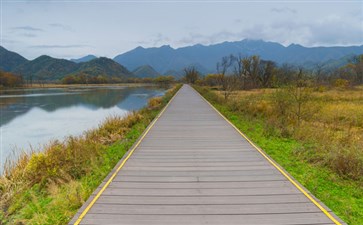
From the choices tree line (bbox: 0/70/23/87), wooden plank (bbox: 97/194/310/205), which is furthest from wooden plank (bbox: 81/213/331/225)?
tree line (bbox: 0/70/23/87)

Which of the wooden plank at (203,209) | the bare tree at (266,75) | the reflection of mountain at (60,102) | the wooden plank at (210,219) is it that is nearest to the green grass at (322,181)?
the wooden plank at (203,209)

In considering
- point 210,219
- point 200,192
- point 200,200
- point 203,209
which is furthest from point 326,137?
point 210,219

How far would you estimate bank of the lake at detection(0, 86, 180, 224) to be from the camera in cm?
464

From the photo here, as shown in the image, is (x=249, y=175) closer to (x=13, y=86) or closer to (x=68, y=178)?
(x=68, y=178)

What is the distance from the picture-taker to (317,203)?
4.60 meters

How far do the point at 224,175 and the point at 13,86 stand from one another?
320 ft

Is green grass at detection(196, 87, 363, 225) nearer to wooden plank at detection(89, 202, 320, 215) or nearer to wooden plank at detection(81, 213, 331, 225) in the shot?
wooden plank at detection(89, 202, 320, 215)

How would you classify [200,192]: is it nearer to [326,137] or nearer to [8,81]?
[326,137]

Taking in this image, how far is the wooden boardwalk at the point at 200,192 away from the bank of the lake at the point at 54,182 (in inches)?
15.5

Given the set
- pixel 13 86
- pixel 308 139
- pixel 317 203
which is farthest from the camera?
pixel 13 86

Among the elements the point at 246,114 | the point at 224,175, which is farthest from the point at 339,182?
the point at 246,114

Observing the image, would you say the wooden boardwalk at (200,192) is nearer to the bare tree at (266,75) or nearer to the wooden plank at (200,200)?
the wooden plank at (200,200)

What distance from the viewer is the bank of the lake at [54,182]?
4.64 meters

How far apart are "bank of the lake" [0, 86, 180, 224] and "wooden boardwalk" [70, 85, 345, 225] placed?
15.5 inches
